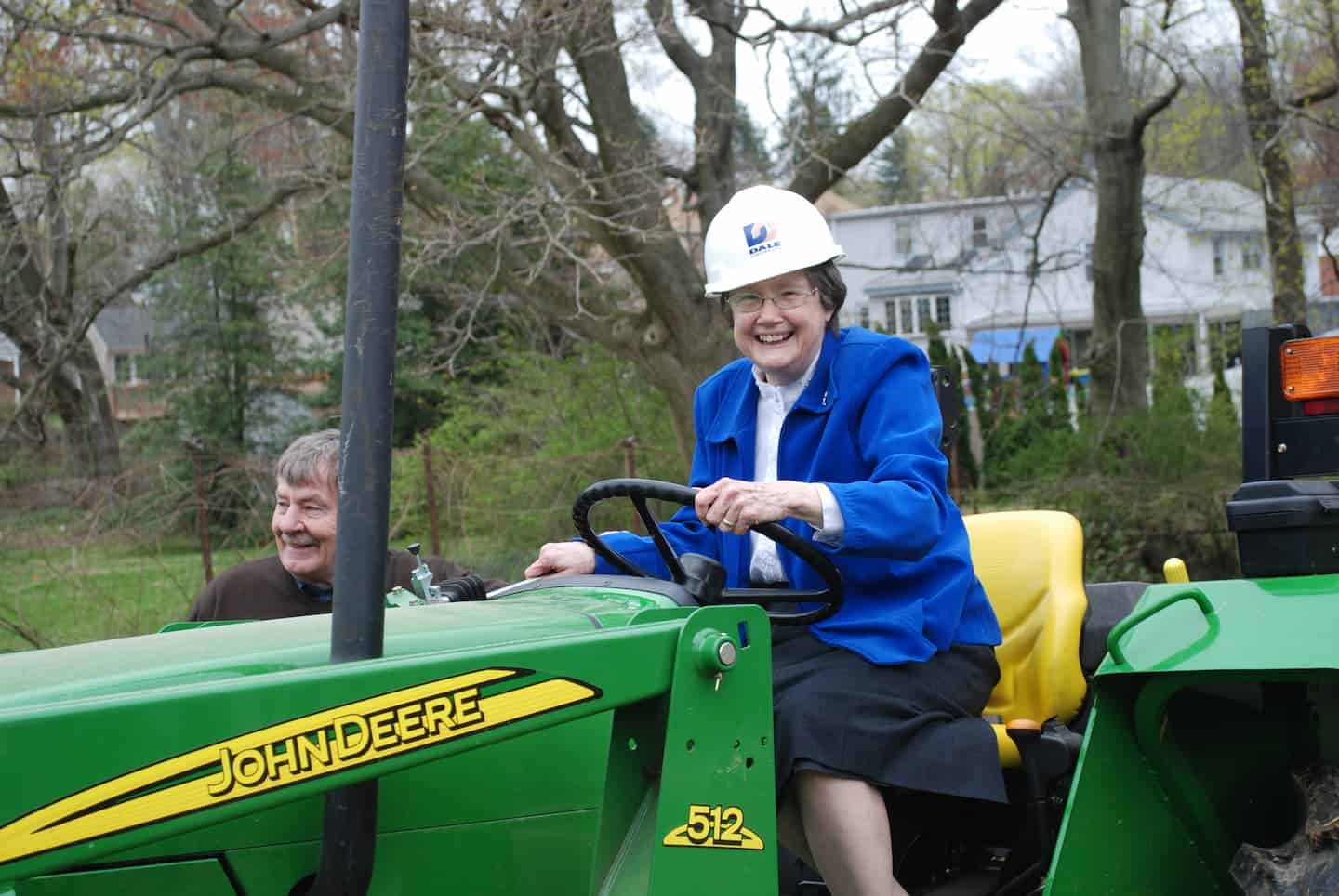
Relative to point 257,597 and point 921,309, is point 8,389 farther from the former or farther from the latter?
point 921,309

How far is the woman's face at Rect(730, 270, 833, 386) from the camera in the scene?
9.43ft

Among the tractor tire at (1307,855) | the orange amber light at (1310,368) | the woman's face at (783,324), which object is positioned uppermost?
the woman's face at (783,324)

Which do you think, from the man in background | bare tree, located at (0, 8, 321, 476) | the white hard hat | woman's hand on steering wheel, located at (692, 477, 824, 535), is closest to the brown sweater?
the man in background

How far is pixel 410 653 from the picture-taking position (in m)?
2.09

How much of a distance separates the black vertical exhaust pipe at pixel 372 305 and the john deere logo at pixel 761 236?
116 centimetres

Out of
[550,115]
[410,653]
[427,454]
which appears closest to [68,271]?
[427,454]

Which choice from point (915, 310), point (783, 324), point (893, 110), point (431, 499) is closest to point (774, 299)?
point (783, 324)

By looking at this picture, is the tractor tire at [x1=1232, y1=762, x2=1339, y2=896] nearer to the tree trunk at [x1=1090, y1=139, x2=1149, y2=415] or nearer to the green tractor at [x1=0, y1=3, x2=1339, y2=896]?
the green tractor at [x1=0, y1=3, x2=1339, y2=896]

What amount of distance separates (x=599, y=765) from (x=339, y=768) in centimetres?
73

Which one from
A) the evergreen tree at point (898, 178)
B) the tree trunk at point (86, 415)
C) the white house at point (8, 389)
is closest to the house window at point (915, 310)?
the evergreen tree at point (898, 178)

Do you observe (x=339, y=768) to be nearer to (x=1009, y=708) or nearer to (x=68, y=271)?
(x=1009, y=708)

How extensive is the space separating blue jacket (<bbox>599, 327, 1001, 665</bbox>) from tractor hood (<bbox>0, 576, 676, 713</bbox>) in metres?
0.40

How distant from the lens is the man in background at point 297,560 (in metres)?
3.55

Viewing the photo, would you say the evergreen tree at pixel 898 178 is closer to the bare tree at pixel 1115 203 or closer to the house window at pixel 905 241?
the house window at pixel 905 241
